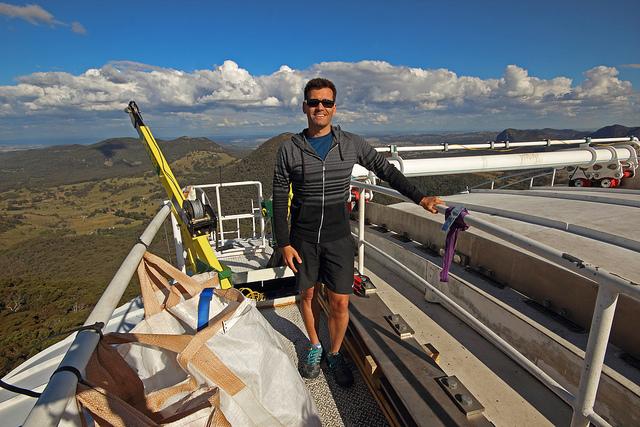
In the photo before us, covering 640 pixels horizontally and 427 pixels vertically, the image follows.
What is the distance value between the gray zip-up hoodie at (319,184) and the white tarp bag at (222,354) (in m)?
0.71

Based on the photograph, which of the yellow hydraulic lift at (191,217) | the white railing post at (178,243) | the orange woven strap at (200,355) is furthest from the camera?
the white railing post at (178,243)

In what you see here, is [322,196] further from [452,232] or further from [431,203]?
[452,232]

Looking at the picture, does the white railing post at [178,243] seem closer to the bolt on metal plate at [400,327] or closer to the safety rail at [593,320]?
the bolt on metal plate at [400,327]

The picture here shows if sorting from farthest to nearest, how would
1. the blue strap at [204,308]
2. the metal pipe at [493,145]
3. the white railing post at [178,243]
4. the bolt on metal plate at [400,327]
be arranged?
the metal pipe at [493,145] < the white railing post at [178,243] < the bolt on metal plate at [400,327] < the blue strap at [204,308]

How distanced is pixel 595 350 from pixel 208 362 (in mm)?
1662

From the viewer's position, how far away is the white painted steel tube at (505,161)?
21.9ft

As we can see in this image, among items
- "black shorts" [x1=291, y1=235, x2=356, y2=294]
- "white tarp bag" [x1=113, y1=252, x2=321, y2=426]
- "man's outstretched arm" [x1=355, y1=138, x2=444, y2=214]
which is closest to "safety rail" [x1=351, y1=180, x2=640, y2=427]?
"man's outstretched arm" [x1=355, y1=138, x2=444, y2=214]

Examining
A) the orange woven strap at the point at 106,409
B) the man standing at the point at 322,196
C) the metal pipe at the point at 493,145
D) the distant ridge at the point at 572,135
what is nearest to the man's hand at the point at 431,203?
the man standing at the point at 322,196

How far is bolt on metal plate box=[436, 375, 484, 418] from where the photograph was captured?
6.26ft

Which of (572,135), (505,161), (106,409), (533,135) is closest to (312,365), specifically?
(106,409)

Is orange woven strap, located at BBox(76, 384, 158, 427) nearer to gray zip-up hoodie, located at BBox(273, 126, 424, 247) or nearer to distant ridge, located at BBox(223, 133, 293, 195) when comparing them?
gray zip-up hoodie, located at BBox(273, 126, 424, 247)

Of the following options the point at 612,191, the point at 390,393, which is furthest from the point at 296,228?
the point at 612,191

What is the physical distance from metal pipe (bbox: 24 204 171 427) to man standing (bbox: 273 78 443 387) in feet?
3.34

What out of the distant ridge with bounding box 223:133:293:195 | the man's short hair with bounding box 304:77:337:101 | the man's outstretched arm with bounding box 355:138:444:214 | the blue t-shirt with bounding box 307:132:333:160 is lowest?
the distant ridge with bounding box 223:133:293:195
